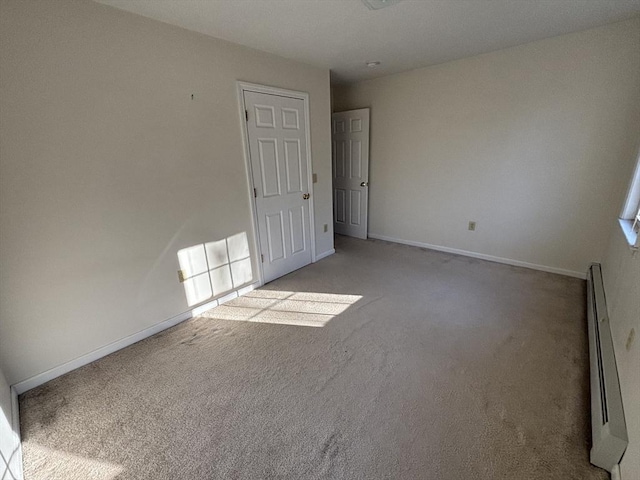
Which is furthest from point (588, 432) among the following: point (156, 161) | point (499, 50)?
point (499, 50)

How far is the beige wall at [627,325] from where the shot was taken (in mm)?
1167

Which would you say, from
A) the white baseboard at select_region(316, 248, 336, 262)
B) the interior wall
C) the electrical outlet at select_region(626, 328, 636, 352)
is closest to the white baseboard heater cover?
the electrical outlet at select_region(626, 328, 636, 352)

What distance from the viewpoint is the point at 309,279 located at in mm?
3352

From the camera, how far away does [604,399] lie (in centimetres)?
147

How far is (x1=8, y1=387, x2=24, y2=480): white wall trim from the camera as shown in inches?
51.5

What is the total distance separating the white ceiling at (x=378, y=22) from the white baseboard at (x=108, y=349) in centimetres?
229

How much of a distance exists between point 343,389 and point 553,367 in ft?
4.56

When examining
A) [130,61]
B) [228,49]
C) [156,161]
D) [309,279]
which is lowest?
[309,279]

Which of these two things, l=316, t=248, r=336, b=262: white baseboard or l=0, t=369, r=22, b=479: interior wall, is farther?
l=316, t=248, r=336, b=262: white baseboard

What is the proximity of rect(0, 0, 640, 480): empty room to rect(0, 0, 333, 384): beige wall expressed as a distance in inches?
0.5

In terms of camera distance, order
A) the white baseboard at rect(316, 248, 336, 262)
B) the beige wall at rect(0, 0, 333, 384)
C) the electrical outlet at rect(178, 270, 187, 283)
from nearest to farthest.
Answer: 1. the beige wall at rect(0, 0, 333, 384)
2. the electrical outlet at rect(178, 270, 187, 283)
3. the white baseboard at rect(316, 248, 336, 262)

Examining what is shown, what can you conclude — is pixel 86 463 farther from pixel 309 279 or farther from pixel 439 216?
pixel 439 216

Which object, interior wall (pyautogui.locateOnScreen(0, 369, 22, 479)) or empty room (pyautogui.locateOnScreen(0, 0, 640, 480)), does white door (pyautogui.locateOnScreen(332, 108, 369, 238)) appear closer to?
empty room (pyautogui.locateOnScreen(0, 0, 640, 480))

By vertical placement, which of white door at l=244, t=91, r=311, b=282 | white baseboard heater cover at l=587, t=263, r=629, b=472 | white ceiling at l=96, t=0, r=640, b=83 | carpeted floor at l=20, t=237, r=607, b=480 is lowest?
carpeted floor at l=20, t=237, r=607, b=480
